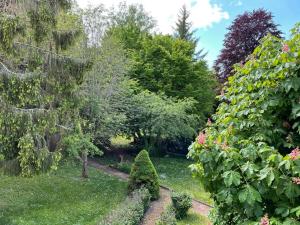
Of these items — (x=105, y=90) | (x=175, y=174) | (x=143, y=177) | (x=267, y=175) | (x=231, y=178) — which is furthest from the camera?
(x=175, y=174)

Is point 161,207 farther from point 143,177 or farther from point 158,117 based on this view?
point 158,117

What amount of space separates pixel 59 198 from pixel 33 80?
17.7ft

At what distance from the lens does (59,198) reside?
12031 mm

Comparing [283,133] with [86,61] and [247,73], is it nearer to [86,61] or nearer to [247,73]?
[247,73]

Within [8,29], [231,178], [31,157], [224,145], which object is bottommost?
[31,157]

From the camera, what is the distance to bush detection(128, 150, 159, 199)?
12.5 metres

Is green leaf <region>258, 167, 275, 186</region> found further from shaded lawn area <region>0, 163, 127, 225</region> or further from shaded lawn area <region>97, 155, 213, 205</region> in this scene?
shaded lawn area <region>97, 155, 213, 205</region>

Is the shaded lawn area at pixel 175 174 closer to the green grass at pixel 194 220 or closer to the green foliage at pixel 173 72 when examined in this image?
the green grass at pixel 194 220

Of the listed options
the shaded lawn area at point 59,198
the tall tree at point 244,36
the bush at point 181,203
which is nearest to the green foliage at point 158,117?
the shaded lawn area at point 59,198

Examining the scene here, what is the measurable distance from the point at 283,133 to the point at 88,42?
1345 cm

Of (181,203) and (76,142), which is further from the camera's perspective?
(76,142)

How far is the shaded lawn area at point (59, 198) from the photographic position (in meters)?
9.96

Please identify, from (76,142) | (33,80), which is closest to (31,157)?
(33,80)

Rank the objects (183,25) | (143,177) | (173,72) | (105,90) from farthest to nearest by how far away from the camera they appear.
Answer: (183,25), (173,72), (105,90), (143,177)
